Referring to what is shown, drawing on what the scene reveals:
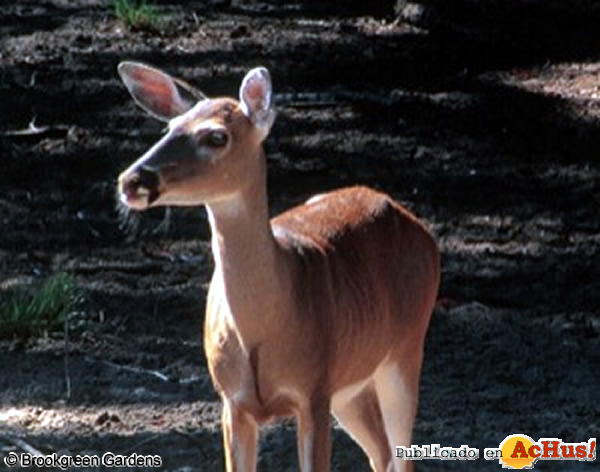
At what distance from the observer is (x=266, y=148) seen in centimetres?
1170

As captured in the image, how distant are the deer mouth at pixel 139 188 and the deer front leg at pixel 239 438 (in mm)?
861

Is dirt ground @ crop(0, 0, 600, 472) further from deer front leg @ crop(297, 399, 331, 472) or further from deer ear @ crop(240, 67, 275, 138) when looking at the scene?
deer ear @ crop(240, 67, 275, 138)

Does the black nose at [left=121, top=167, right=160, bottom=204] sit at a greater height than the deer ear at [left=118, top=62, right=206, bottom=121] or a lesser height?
lesser

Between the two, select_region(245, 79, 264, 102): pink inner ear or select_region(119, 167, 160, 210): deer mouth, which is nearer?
select_region(119, 167, 160, 210): deer mouth

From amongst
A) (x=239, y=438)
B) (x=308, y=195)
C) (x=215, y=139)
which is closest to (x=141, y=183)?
(x=215, y=139)

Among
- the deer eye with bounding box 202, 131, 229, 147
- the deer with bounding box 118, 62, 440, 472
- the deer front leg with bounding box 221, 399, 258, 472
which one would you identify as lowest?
the deer front leg with bounding box 221, 399, 258, 472

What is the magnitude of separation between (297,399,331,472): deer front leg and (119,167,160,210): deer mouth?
0.94 meters

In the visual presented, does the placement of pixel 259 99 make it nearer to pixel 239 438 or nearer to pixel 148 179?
pixel 148 179

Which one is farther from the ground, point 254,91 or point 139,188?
point 254,91

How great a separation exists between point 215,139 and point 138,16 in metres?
7.62

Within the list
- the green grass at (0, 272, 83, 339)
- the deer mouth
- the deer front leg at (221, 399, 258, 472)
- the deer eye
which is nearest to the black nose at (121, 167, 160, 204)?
the deer mouth

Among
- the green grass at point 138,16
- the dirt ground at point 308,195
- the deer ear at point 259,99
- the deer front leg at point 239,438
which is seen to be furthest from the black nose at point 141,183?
the green grass at point 138,16

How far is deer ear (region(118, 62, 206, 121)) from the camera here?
21.2ft

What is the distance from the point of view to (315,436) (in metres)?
6.37
